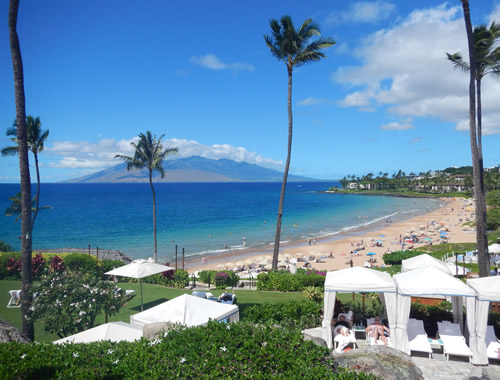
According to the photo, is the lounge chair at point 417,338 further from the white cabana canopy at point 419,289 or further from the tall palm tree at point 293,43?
the tall palm tree at point 293,43

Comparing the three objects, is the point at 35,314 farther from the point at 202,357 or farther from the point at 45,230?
the point at 45,230

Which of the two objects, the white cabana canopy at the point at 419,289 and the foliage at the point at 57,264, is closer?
the white cabana canopy at the point at 419,289

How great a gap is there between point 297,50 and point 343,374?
16635mm

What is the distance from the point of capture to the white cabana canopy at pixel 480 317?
8156mm

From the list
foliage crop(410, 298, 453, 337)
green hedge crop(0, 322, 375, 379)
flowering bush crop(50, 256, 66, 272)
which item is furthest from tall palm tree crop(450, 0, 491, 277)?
flowering bush crop(50, 256, 66, 272)

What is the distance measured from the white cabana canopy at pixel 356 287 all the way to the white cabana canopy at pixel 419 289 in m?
0.20

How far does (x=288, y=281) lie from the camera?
52.6 ft

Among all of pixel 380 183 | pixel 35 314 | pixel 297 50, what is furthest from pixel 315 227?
pixel 380 183

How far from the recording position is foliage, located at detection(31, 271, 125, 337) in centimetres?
849

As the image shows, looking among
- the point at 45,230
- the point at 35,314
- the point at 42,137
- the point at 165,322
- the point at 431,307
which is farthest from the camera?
the point at 45,230

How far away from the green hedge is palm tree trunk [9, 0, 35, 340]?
3558 millimetres

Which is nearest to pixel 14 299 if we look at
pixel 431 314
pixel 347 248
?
pixel 431 314

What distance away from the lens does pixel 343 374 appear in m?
4.92

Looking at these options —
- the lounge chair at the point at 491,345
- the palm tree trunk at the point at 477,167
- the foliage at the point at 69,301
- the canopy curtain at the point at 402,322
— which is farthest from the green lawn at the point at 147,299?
the lounge chair at the point at 491,345
